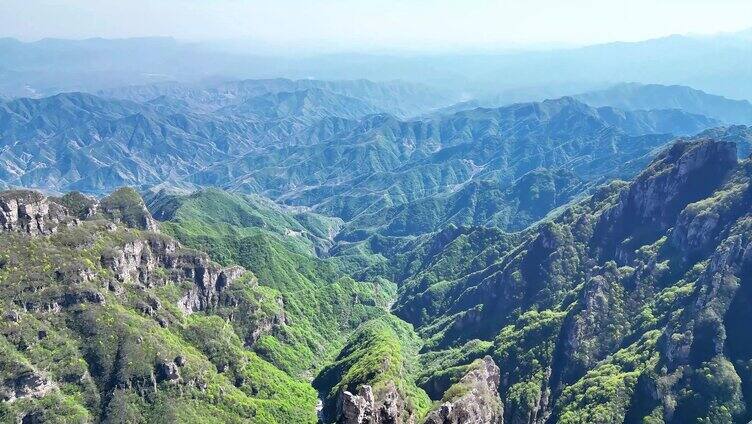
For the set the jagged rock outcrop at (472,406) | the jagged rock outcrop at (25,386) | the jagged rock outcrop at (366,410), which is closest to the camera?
the jagged rock outcrop at (366,410)

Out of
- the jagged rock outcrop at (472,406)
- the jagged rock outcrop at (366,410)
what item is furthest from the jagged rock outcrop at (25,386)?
the jagged rock outcrop at (472,406)

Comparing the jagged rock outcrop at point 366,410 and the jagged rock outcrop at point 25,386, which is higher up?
the jagged rock outcrop at point 366,410

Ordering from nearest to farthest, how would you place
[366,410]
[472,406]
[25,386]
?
[366,410] < [472,406] < [25,386]

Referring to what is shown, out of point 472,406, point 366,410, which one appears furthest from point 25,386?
point 472,406

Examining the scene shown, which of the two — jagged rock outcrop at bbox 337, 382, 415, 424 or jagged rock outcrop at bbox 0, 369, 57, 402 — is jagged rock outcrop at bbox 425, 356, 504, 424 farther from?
jagged rock outcrop at bbox 0, 369, 57, 402

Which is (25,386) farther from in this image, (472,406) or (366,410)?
(472,406)

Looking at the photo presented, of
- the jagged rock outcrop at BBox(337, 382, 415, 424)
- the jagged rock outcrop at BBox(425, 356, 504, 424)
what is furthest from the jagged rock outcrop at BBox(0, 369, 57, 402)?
the jagged rock outcrop at BBox(425, 356, 504, 424)

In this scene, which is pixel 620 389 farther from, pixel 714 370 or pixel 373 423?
pixel 373 423

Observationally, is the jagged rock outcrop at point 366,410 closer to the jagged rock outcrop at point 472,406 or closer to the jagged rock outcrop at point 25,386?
the jagged rock outcrop at point 472,406

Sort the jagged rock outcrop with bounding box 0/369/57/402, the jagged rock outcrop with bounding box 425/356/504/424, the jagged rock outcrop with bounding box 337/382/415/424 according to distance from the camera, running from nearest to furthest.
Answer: the jagged rock outcrop with bounding box 337/382/415/424 → the jagged rock outcrop with bounding box 425/356/504/424 → the jagged rock outcrop with bounding box 0/369/57/402
